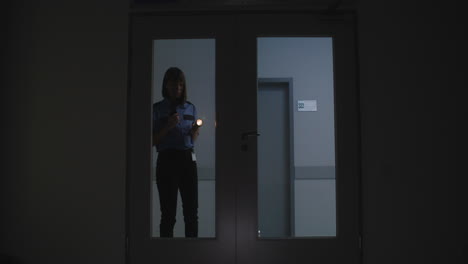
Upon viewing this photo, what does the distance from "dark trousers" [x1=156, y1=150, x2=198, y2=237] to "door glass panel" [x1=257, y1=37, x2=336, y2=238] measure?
141 centimetres

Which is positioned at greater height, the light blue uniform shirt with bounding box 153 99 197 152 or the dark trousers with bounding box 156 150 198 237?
the light blue uniform shirt with bounding box 153 99 197 152

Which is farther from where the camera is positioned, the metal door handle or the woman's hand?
the woman's hand

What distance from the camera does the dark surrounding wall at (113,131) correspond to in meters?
2.54

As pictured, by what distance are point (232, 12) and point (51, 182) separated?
72.9 inches

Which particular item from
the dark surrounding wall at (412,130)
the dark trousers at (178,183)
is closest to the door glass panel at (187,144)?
the dark trousers at (178,183)

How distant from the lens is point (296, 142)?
421 cm

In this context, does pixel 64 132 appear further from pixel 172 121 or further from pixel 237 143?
pixel 237 143

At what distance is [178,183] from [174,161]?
181mm

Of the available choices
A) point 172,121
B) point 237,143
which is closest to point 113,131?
point 172,121

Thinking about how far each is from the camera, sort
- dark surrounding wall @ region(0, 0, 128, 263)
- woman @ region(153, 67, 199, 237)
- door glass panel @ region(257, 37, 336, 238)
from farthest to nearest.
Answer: door glass panel @ region(257, 37, 336, 238)
woman @ region(153, 67, 199, 237)
dark surrounding wall @ region(0, 0, 128, 263)

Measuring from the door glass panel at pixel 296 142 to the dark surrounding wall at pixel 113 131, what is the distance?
4.80 ft

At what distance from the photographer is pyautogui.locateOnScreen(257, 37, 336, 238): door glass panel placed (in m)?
4.11

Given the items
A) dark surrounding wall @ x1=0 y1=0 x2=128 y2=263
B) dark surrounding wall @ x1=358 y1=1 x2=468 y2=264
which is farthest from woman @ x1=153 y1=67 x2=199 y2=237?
dark surrounding wall @ x1=358 y1=1 x2=468 y2=264

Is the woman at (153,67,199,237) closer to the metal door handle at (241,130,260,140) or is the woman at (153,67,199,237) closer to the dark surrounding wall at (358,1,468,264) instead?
the metal door handle at (241,130,260,140)
